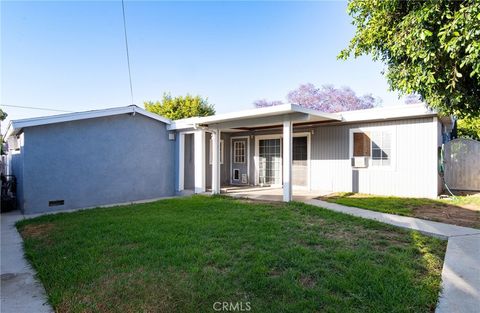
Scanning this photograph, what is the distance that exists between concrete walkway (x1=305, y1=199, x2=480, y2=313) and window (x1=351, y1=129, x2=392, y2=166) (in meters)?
3.34

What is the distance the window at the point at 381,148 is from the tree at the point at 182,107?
50.3 ft

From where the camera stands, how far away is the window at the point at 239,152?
1335 cm

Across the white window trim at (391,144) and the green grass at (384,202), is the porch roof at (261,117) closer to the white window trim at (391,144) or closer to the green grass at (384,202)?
the white window trim at (391,144)

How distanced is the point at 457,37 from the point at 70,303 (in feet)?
17.9

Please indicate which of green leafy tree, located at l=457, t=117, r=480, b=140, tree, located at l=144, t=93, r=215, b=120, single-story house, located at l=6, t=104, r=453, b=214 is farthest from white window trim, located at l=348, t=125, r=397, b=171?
tree, located at l=144, t=93, r=215, b=120

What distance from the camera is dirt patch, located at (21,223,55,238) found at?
5557mm

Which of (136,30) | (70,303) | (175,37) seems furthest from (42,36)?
(70,303)

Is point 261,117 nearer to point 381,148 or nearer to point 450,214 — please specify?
point 381,148

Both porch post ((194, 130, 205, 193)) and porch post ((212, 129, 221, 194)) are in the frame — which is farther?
porch post ((194, 130, 205, 193))

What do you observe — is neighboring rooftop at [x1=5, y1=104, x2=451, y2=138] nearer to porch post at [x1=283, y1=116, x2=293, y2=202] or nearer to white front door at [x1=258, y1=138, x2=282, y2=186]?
porch post at [x1=283, y1=116, x2=293, y2=202]

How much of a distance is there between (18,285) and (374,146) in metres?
9.55

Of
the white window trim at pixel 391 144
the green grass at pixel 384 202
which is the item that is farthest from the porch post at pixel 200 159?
the white window trim at pixel 391 144

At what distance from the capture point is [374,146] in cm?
949

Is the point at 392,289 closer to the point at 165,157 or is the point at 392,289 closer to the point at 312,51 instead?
the point at 165,157
